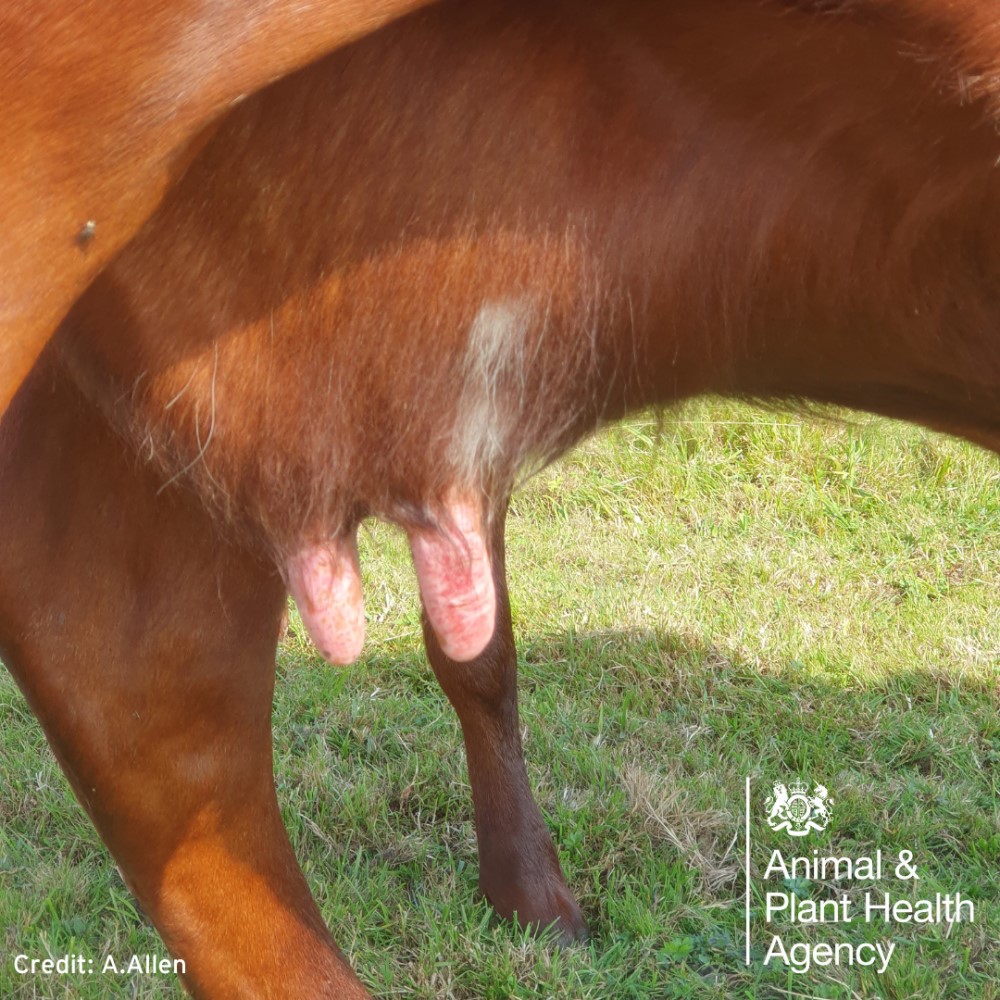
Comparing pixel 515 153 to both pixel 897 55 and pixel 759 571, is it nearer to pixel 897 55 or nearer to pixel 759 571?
pixel 897 55

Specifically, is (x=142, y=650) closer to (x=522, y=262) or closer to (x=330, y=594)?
(x=330, y=594)

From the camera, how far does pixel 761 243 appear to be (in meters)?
0.90

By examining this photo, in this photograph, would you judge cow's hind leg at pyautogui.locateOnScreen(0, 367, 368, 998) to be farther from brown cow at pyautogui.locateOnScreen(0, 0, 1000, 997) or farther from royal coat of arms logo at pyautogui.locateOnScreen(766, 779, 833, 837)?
royal coat of arms logo at pyautogui.locateOnScreen(766, 779, 833, 837)

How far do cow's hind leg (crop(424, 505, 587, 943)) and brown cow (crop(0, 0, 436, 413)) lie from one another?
115cm

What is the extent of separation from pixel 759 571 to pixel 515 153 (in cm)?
197

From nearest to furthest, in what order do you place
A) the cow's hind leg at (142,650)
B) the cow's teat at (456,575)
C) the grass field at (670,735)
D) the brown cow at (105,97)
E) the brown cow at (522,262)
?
the brown cow at (105,97) → the brown cow at (522,262) → the cow's teat at (456,575) → the cow's hind leg at (142,650) → the grass field at (670,735)

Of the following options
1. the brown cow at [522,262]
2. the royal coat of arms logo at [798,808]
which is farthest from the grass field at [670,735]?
the brown cow at [522,262]

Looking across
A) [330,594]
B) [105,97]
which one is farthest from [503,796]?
[105,97]

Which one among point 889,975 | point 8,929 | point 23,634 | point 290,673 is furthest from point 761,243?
point 290,673

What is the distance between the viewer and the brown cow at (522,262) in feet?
2.65

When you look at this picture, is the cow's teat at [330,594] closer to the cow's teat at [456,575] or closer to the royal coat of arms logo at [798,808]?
the cow's teat at [456,575]

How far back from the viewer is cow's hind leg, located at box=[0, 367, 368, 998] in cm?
131

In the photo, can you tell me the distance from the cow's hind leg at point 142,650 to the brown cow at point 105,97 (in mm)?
622

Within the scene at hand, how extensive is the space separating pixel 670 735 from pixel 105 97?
5.68 feet
